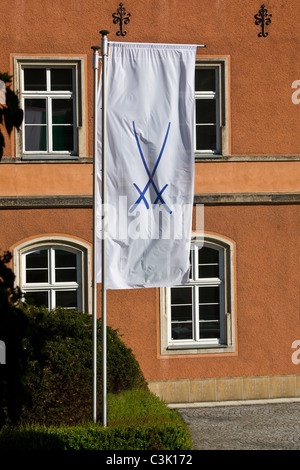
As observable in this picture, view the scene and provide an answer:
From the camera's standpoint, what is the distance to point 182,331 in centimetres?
1376

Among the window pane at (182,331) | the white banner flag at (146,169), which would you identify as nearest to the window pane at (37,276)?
the window pane at (182,331)

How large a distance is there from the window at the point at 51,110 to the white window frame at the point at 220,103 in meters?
1.94

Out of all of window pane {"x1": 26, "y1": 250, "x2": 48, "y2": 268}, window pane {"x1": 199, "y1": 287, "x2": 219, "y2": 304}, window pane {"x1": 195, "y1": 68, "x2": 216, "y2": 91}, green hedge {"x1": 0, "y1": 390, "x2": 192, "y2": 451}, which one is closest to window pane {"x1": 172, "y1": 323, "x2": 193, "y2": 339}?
window pane {"x1": 199, "y1": 287, "x2": 219, "y2": 304}

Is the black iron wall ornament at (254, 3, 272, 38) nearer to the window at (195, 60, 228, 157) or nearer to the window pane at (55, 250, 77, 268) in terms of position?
the window at (195, 60, 228, 157)

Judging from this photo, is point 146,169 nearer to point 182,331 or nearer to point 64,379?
point 64,379

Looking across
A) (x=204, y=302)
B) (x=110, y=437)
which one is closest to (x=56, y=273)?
(x=204, y=302)

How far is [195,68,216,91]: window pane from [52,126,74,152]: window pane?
2.16 metres

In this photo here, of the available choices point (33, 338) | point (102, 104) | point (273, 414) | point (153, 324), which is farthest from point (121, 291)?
point (33, 338)

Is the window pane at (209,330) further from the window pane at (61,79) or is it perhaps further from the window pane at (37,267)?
the window pane at (61,79)

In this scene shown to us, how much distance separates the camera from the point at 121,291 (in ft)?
44.1

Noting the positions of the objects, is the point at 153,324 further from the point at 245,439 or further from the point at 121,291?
the point at 245,439

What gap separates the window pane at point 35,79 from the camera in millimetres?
13461

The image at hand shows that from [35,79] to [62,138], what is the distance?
1000 millimetres

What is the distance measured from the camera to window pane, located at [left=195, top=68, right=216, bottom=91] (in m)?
13.8
